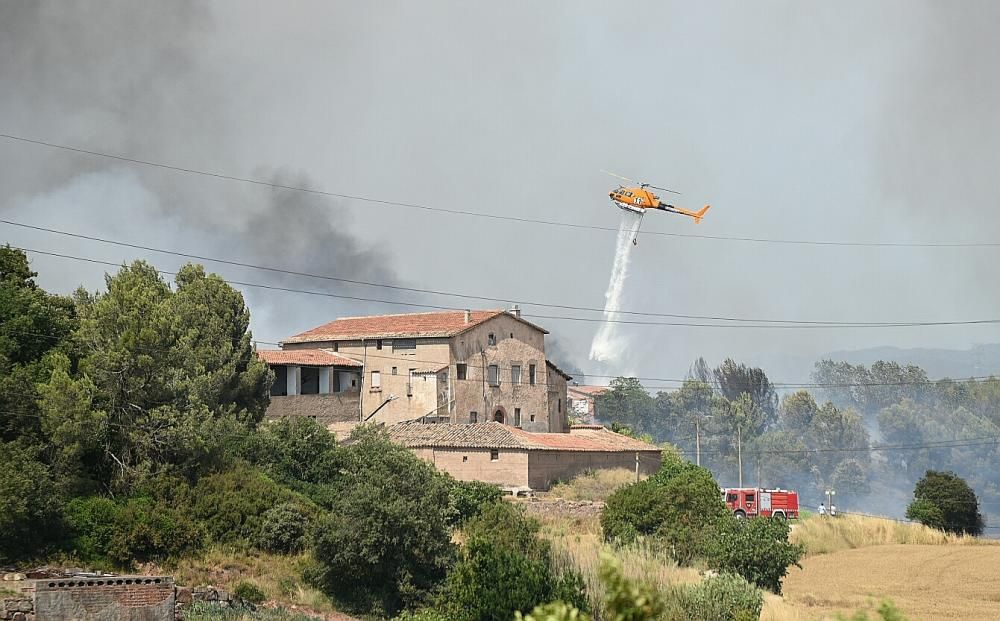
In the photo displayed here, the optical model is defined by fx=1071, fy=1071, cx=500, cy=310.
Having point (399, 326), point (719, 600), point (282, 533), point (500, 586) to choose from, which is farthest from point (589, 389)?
point (500, 586)

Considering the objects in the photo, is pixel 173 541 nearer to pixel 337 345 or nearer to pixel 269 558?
pixel 269 558

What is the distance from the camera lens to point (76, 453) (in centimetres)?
3603

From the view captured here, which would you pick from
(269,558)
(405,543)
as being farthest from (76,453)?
(405,543)

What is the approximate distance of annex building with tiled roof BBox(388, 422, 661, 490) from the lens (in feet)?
178

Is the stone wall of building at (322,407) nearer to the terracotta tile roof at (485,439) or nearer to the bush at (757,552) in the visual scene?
the terracotta tile roof at (485,439)

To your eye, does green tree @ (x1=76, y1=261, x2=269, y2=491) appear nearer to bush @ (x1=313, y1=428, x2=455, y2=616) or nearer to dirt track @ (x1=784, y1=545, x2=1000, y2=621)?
bush @ (x1=313, y1=428, x2=455, y2=616)

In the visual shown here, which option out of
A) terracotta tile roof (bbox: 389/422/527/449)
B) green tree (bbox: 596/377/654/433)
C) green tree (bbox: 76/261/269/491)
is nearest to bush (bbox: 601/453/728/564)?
terracotta tile roof (bbox: 389/422/527/449)

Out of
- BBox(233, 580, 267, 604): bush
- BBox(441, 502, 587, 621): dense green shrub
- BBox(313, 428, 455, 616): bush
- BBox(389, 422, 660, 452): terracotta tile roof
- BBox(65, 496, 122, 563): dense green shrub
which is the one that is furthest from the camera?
BBox(389, 422, 660, 452): terracotta tile roof

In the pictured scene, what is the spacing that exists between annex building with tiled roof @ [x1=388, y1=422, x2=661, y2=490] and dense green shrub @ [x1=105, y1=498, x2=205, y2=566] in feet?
63.6

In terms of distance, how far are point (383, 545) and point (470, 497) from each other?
1147 cm

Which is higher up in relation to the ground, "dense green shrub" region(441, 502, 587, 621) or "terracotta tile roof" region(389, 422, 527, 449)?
"terracotta tile roof" region(389, 422, 527, 449)

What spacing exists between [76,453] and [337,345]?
113 feet

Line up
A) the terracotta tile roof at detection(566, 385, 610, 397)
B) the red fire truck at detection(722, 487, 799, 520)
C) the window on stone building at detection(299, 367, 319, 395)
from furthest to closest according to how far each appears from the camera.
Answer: the terracotta tile roof at detection(566, 385, 610, 397) < the window on stone building at detection(299, 367, 319, 395) < the red fire truck at detection(722, 487, 799, 520)

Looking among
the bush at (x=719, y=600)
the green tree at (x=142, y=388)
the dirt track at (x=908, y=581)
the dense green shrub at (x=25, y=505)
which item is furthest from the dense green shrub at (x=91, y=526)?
the dirt track at (x=908, y=581)
